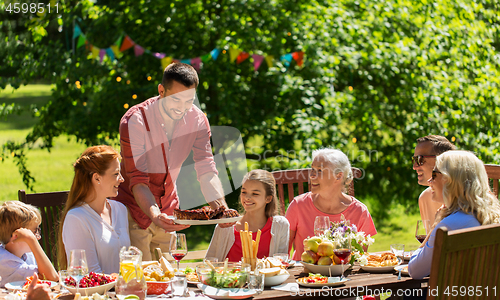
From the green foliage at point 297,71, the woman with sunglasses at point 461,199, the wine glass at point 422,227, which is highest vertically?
the green foliage at point 297,71

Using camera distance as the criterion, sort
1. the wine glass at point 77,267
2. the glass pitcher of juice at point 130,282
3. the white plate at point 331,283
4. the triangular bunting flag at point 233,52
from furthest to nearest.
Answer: the triangular bunting flag at point 233,52, the white plate at point 331,283, the wine glass at point 77,267, the glass pitcher of juice at point 130,282

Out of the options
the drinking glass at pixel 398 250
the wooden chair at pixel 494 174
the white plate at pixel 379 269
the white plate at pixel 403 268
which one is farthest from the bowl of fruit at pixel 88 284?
the wooden chair at pixel 494 174

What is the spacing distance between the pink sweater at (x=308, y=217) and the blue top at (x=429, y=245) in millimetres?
1113

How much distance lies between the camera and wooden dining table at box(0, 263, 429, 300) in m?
2.38

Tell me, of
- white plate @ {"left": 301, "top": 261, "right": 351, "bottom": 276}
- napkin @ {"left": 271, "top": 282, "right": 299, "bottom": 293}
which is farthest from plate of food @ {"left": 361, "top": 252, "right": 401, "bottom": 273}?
napkin @ {"left": 271, "top": 282, "right": 299, "bottom": 293}

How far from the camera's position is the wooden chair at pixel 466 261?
6.70 feet

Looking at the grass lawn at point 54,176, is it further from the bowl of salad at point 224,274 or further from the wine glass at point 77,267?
the wine glass at point 77,267

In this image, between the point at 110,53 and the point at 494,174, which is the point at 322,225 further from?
the point at 110,53

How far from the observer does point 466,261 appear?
213 cm

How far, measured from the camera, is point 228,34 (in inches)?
249

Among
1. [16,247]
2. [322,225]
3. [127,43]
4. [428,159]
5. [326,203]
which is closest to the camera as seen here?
[322,225]

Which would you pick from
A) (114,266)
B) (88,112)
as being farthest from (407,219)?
(114,266)

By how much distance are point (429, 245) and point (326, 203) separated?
134 centimetres

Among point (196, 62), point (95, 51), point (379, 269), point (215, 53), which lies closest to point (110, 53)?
point (95, 51)
